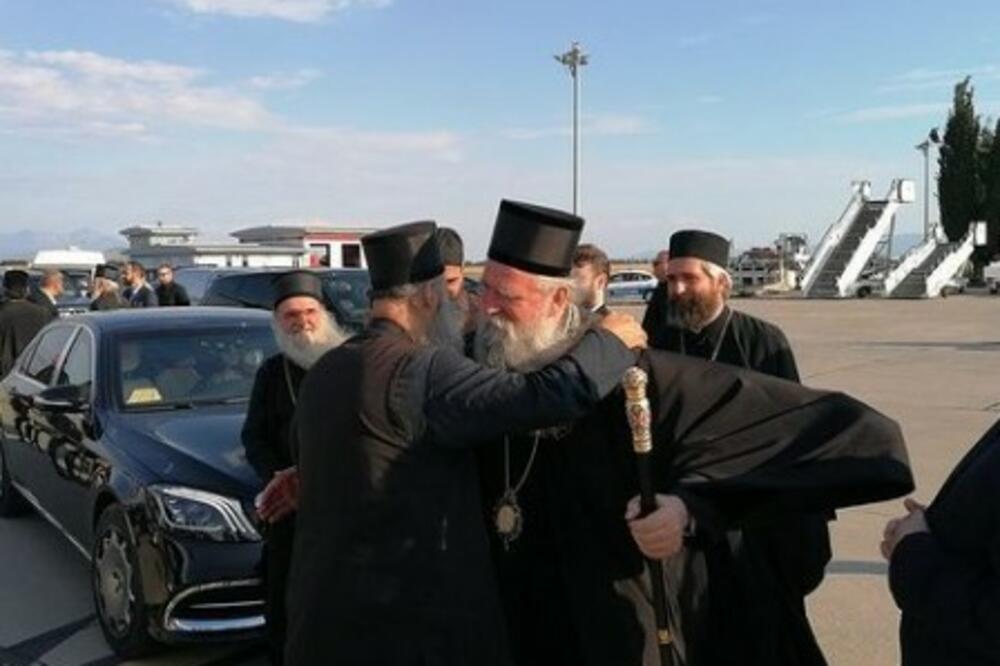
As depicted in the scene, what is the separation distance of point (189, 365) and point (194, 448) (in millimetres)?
1158

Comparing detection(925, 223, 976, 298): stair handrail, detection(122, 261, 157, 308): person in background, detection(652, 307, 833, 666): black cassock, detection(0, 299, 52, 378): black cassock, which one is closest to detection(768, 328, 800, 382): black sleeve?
detection(652, 307, 833, 666): black cassock

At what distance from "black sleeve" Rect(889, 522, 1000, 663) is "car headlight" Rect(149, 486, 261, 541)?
3219mm

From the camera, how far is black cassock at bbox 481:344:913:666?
2.55 m

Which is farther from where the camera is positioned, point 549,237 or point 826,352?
point 826,352

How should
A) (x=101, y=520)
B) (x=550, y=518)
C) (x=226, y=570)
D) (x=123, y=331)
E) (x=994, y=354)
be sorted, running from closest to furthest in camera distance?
(x=550, y=518) < (x=226, y=570) < (x=101, y=520) < (x=123, y=331) < (x=994, y=354)

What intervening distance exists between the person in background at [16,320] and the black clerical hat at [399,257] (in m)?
8.56

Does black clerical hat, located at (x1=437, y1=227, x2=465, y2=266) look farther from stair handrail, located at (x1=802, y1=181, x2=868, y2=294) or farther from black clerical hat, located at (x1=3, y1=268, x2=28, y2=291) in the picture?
stair handrail, located at (x1=802, y1=181, x2=868, y2=294)

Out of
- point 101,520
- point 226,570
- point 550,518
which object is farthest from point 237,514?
point 550,518

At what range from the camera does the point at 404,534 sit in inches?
96.7

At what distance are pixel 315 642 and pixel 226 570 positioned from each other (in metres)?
2.28

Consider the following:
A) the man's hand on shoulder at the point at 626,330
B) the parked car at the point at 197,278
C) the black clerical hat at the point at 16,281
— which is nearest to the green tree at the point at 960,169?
the parked car at the point at 197,278

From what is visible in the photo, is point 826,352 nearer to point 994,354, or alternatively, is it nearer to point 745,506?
point 994,354

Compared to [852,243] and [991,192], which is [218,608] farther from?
[991,192]

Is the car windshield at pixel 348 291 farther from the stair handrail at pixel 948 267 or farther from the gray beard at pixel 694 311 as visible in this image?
the stair handrail at pixel 948 267
